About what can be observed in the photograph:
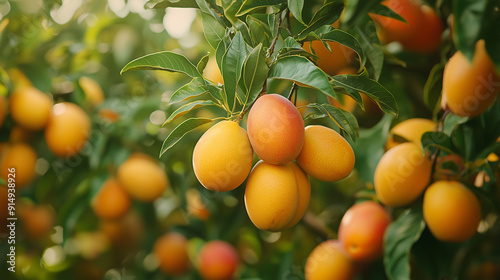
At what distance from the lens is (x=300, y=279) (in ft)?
5.00

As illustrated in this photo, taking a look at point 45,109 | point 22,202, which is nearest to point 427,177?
point 45,109

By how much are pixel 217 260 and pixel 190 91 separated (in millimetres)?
1156

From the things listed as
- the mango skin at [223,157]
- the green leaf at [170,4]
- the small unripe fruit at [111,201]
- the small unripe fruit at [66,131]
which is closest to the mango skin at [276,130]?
the mango skin at [223,157]

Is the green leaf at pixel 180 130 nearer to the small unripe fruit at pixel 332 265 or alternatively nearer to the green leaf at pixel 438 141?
the green leaf at pixel 438 141

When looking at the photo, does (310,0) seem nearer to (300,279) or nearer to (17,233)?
(300,279)

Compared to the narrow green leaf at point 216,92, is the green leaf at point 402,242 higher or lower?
lower

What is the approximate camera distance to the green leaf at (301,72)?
0.59m

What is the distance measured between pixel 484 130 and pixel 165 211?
144cm

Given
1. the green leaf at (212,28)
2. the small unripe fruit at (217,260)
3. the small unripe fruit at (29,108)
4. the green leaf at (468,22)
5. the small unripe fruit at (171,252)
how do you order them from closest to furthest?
Answer: the green leaf at (468,22) → the green leaf at (212,28) → the small unripe fruit at (29,108) → the small unripe fruit at (217,260) → the small unripe fruit at (171,252)

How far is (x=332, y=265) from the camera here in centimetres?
125

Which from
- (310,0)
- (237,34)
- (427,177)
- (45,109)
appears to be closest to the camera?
(237,34)

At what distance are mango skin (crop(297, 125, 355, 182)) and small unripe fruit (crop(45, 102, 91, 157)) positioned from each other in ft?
3.09

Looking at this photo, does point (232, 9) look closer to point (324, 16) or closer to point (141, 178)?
point (324, 16)

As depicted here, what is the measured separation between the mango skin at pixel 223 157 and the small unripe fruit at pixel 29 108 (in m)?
0.90
